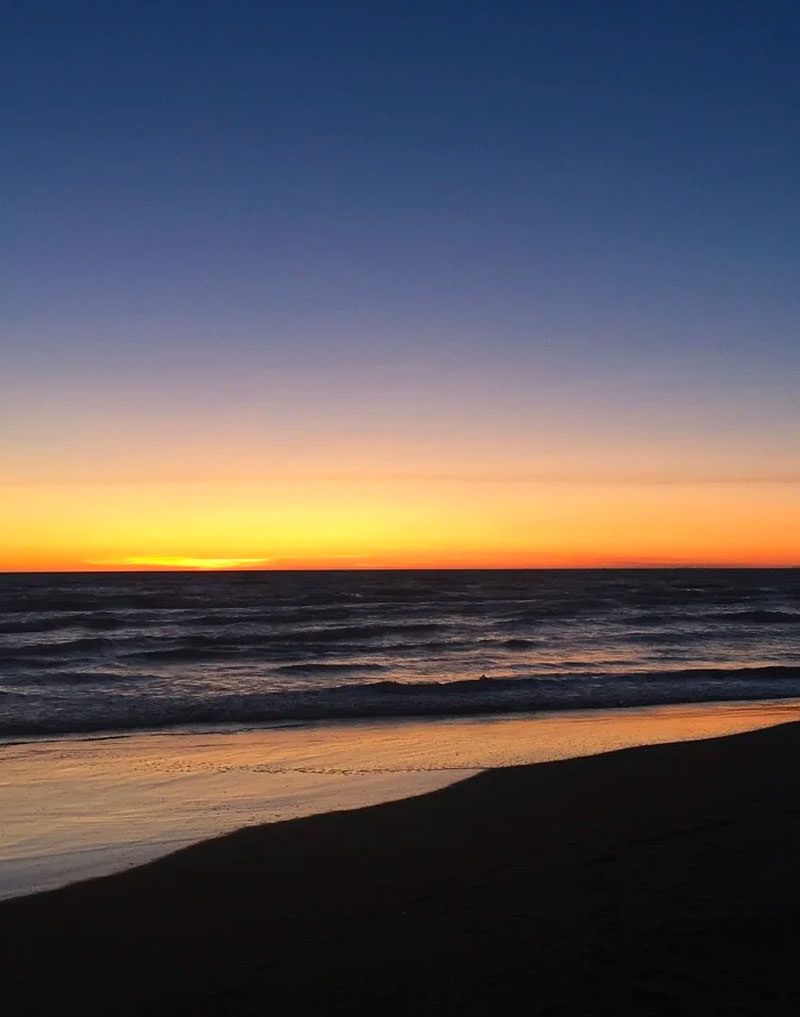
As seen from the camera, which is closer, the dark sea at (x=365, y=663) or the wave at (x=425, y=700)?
the wave at (x=425, y=700)

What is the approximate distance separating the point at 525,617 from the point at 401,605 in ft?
48.5

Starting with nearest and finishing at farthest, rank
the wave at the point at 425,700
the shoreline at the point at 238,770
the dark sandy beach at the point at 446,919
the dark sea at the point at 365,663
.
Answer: the dark sandy beach at the point at 446,919, the shoreline at the point at 238,770, the wave at the point at 425,700, the dark sea at the point at 365,663

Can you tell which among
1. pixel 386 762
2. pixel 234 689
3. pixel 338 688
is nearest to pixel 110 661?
pixel 234 689

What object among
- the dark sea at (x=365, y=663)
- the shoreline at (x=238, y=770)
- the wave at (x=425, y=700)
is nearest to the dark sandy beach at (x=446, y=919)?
the shoreline at (x=238, y=770)

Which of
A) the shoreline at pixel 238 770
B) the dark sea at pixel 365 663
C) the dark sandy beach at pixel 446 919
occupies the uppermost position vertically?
the dark sandy beach at pixel 446 919

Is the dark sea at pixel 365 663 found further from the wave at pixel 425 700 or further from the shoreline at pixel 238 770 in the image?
the shoreline at pixel 238 770

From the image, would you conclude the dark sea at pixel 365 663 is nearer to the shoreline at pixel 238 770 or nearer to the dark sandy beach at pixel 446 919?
the shoreline at pixel 238 770

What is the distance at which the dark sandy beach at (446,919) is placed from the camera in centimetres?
475

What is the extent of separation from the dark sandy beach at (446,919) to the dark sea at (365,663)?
389 inches

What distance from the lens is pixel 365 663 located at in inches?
1094

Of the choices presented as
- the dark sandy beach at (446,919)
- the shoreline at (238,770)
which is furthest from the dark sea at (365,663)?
the dark sandy beach at (446,919)

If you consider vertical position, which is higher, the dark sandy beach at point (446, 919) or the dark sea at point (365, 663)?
the dark sandy beach at point (446, 919)

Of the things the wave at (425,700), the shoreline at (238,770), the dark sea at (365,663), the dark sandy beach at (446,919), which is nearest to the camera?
the dark sandy beach at (446,919)

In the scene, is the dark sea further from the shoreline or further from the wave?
the shoreline
